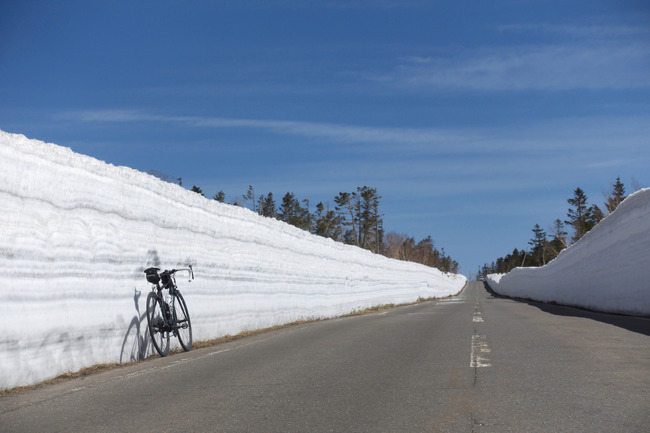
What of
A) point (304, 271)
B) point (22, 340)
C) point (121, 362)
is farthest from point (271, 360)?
point (304, 271)

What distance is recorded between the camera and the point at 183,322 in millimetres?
10859

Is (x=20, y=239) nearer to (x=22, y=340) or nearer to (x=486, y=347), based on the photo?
(x=22, y=340)

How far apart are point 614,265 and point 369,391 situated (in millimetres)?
16458

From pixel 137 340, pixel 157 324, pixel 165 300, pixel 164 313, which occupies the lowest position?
pixel 137 340

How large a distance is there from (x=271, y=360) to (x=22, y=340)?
10.3ft

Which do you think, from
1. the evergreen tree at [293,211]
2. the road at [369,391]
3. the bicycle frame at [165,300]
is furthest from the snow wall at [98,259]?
the evergreen tree at [293,211]

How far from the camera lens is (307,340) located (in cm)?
1146

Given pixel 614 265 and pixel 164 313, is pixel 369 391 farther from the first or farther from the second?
pixel 614 265

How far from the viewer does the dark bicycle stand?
32.4 ft

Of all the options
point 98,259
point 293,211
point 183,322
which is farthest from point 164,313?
point 293,211

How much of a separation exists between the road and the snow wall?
590 mm

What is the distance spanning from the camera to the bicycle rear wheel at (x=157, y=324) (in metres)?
9.66

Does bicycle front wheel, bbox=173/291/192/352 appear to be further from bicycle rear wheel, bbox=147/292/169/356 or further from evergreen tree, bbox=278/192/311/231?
evergreen tree, bbox=278/192/311/231

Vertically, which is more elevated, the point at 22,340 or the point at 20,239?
the point at 20,239
